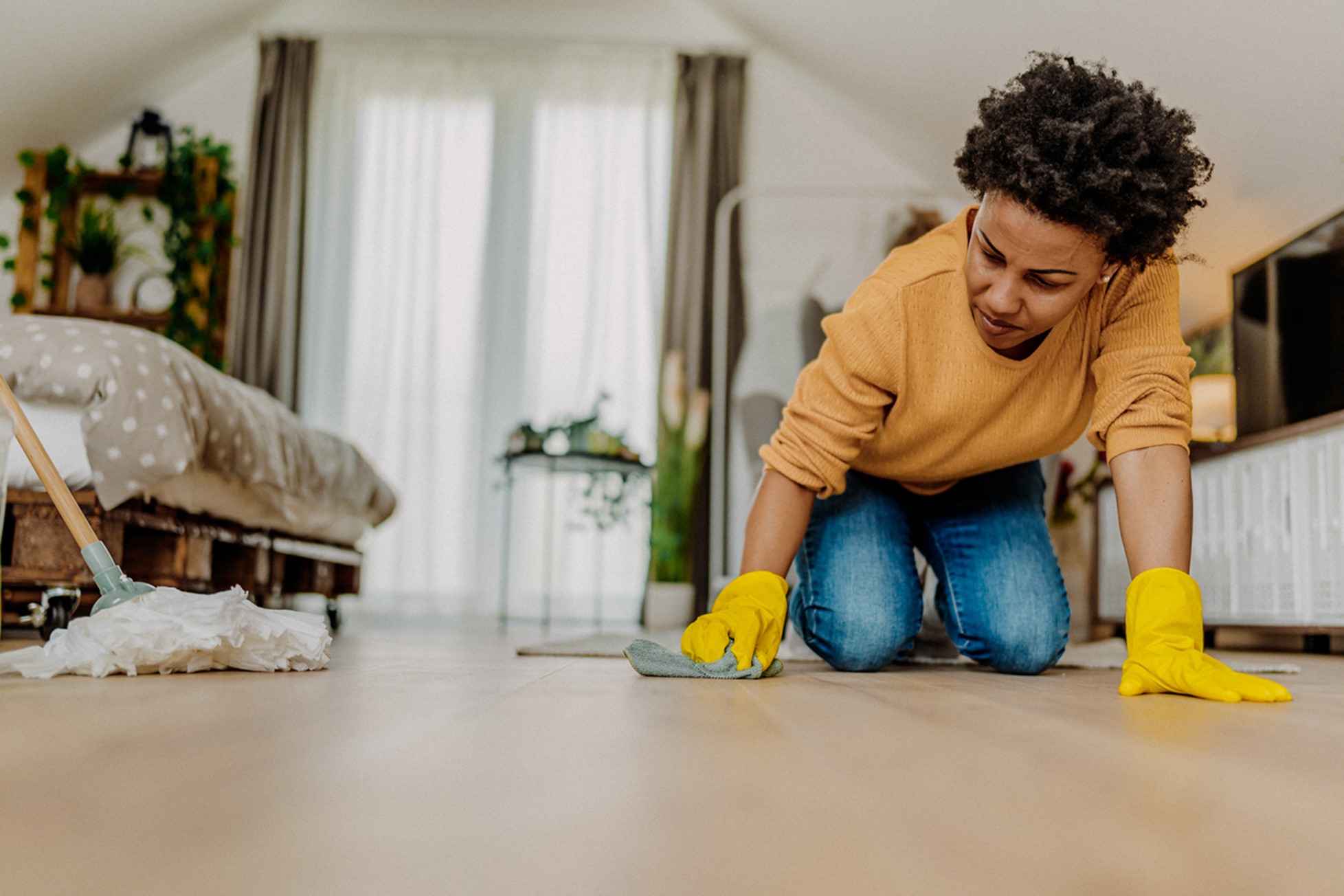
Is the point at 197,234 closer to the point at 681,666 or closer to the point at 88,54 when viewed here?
the point at 88,54

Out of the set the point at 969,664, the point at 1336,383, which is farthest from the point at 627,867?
the point at 1336,383

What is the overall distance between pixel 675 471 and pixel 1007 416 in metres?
3.08

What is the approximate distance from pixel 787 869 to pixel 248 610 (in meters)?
0.89

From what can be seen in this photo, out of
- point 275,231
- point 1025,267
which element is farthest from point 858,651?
point 275,231

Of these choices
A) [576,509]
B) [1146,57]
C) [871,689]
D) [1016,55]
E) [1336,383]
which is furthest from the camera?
[576,509]

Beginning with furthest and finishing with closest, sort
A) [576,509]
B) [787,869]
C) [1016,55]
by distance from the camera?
[576,509], [1016,55], [787,869]

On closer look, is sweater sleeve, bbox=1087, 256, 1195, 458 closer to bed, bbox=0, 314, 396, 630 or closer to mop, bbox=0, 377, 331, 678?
mop, bbox=0, 377, 331, 678

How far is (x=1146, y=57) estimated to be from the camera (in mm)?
2824

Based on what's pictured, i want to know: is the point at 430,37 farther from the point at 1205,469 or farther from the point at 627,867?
the point at 627,867

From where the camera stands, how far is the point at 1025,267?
1.05 meters

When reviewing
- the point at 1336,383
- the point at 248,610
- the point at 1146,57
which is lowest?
the point at 248,610

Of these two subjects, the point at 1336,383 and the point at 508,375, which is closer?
the point at 1336,383

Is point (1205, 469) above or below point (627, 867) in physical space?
above

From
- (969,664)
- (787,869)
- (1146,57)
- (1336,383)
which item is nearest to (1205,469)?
(1336,383)
